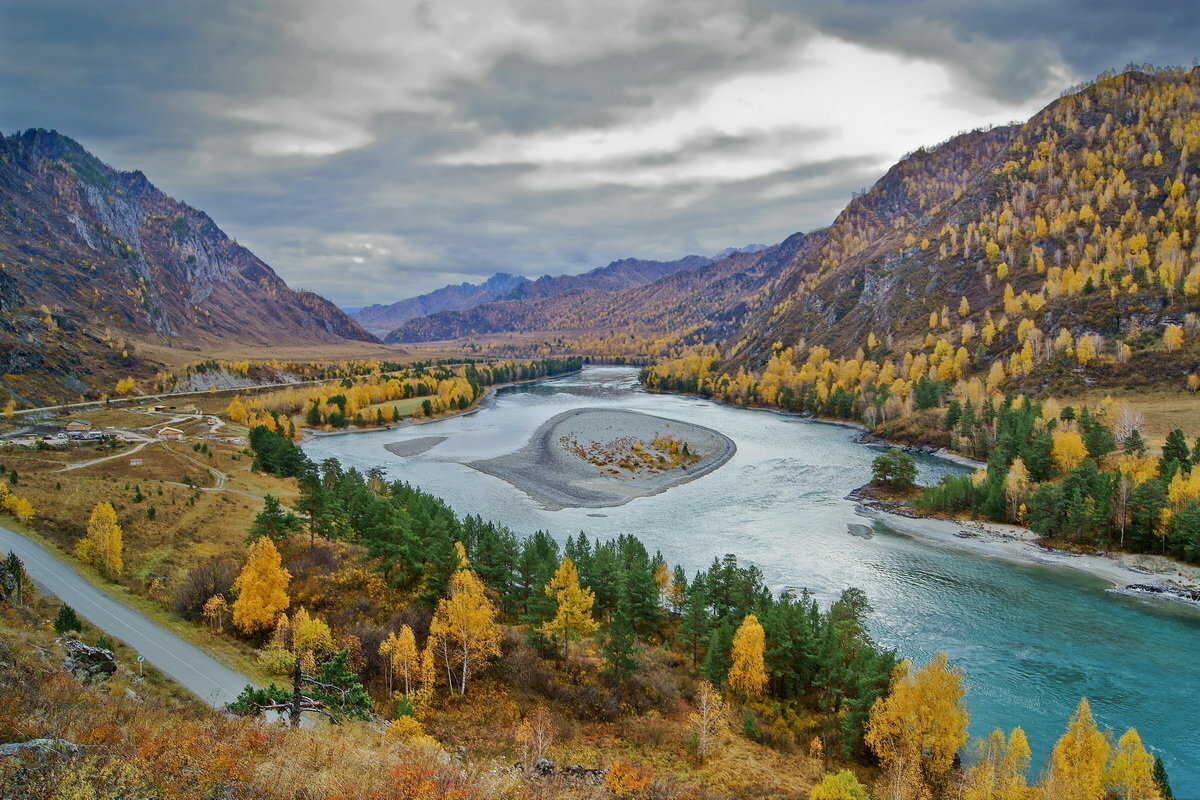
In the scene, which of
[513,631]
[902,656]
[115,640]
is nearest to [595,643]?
[513,631]

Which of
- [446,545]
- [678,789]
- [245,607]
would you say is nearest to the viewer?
[678,789]

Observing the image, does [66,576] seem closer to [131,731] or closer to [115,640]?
[115,640]

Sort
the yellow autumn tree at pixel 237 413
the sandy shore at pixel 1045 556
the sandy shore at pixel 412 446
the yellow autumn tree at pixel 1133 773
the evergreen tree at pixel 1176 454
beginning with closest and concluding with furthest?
the yellow autumn tree at pixel 1133 773, the sandy shore at pixel 1045 556, the evergreen tree at pixel 1176 454, the sandy shore at pixel 412 446, the yellow autumn tree at pixel 237 413

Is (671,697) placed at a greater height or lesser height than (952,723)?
lesser

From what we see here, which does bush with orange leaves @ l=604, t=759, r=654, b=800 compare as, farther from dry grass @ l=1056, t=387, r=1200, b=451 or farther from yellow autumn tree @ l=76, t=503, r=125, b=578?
dry grass @ l=1056, t=387, r=1200, b=451

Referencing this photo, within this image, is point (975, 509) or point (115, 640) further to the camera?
point (975, 509)

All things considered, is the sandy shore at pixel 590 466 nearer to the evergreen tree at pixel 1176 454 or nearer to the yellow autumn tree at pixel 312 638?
the yellow autumn tree at pixel 312 638

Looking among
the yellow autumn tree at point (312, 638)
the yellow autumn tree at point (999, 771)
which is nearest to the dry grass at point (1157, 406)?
the yellow autumn tree at point (999, 771)
